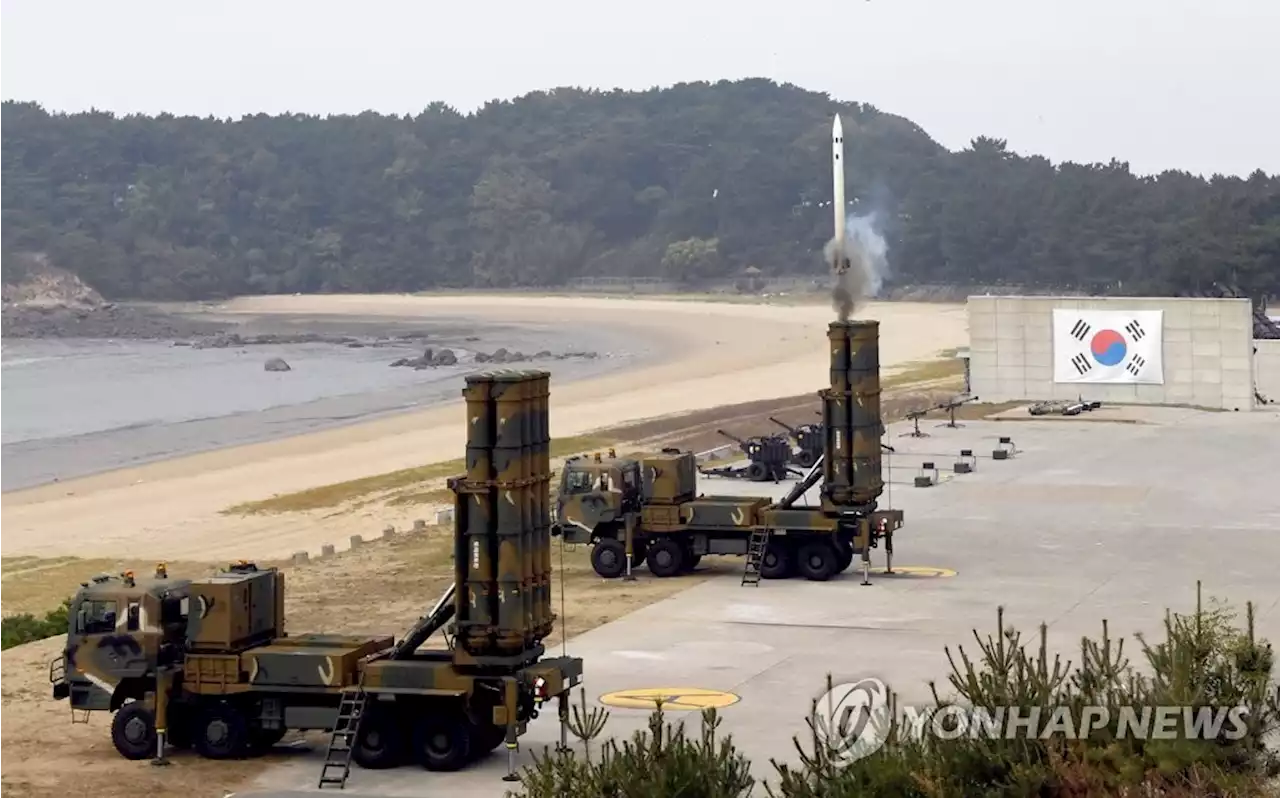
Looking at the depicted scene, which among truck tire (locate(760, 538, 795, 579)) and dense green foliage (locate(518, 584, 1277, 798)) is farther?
truck tire (locate(760, 538, 795, 579))

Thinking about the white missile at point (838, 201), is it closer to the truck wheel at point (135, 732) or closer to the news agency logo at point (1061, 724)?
the truck wheel at point (135, 732)

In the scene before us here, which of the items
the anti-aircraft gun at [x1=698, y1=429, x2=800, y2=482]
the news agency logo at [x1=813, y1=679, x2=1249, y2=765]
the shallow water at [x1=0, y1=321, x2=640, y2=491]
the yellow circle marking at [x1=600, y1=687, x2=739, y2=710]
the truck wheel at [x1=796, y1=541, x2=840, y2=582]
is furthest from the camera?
the shallow water at [x1=0, y1=321, x2=640, y2=491]

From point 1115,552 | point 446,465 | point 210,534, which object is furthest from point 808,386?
point 1115,552

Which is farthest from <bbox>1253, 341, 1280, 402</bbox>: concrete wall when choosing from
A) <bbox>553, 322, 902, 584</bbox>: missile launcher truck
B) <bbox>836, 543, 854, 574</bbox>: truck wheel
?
<bbox>836, 543, 854, 574</bbox>: truck wheel

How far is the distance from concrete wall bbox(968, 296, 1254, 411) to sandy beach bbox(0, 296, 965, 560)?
12.0 m

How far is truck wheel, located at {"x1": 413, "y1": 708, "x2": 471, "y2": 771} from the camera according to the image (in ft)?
70.6

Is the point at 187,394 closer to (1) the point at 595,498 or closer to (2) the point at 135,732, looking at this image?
(1) the point at 595,498

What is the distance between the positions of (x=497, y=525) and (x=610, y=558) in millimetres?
14266

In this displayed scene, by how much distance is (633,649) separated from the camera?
2845 cm

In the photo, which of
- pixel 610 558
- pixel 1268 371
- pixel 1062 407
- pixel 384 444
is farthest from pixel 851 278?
pixel 1268 371

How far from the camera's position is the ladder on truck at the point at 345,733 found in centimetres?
2103

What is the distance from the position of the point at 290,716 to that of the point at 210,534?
2552 centimetres

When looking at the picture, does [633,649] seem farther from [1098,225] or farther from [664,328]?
[1098,225]

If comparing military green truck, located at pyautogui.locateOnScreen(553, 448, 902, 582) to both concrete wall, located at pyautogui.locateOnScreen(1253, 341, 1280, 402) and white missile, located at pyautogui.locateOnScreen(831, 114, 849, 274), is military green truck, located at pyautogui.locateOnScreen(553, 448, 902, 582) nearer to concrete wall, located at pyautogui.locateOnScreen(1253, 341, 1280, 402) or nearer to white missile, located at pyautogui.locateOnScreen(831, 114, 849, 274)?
white missile, located at pyautogui.locateOnScreen(831, 114, 849, 274)
